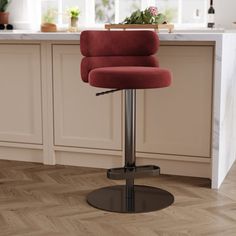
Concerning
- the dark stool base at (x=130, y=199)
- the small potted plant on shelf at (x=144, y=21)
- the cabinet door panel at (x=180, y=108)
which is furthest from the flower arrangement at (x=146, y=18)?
the dark stool base at (x=130, y=199)

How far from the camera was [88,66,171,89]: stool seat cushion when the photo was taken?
2621mm

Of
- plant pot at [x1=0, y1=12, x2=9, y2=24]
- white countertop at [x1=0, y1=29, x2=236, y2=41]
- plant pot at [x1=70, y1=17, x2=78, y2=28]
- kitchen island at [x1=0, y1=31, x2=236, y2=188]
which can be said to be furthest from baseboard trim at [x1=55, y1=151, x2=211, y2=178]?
plant pot at [x1=0, y1=12, x2=9, y2=24]

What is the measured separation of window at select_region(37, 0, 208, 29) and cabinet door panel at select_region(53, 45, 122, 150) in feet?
5.52

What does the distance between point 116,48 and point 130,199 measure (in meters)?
0.84

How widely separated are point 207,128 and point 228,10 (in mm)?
1613

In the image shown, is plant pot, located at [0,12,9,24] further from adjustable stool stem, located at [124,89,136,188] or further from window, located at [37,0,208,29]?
adjustable stool stem, located at [124,89,136,188]

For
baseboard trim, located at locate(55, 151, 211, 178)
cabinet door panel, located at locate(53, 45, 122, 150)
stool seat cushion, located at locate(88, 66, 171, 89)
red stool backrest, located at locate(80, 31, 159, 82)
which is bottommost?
baseboard trim, located at locate(55, 151, 211, 178)

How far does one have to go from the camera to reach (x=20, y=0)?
529 centimetres

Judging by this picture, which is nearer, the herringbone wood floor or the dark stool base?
the herringbone wood floor

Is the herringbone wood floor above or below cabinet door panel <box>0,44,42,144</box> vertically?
below

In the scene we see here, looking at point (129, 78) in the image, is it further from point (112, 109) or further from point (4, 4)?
point (4, 4)

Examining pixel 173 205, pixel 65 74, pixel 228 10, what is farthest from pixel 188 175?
pixel 228 10

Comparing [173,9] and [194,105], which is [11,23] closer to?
[173,9]

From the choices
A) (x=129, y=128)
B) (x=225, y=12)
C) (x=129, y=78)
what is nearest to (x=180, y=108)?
(x=129, y=128)
